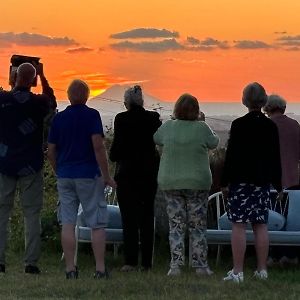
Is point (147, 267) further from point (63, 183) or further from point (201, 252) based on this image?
point (63, 183)

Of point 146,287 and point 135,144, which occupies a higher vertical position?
point 135,144

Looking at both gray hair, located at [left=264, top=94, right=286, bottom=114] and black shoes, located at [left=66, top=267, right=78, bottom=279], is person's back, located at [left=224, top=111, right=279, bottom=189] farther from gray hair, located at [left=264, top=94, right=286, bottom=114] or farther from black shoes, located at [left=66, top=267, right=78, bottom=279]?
black shoes, located at [left=66, top=267, right=78, bottom=279]

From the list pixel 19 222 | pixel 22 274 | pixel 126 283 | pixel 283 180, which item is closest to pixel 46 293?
pixel 126 283

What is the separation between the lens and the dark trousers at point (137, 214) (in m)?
8.55

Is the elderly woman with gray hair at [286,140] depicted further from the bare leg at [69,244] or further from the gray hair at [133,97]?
the bare leg at [69,244]

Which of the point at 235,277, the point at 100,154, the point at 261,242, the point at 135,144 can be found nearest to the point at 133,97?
the point at 135,144

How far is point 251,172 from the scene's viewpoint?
7.76m

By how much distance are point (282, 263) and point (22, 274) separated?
8.42 ft

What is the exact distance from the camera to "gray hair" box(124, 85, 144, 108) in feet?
27.8

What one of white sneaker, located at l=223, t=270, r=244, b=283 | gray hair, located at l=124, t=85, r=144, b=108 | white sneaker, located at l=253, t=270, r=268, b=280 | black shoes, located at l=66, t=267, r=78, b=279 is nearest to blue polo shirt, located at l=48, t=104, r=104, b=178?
gray hair, located at l=124, t=85, r=144, b=108

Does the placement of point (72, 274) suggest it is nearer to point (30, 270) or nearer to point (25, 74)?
point (30, 270)

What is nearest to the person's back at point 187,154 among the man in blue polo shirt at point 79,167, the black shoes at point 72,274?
the man in blue polo shirt at point 79,167

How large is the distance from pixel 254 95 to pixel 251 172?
659 millimetres

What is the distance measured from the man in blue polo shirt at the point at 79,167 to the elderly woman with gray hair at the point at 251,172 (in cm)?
109
